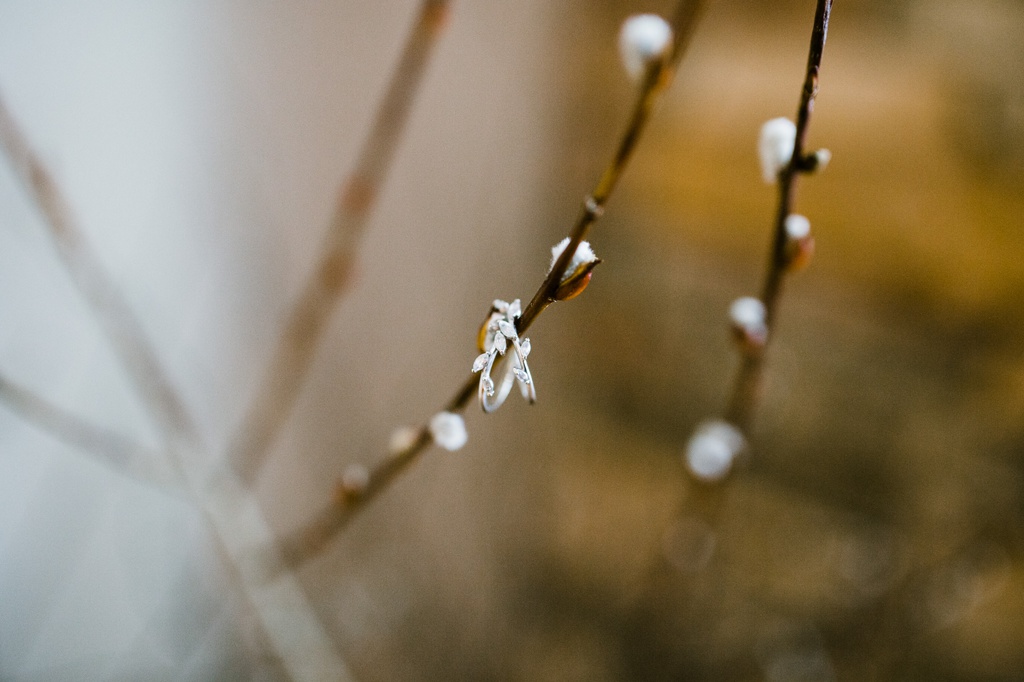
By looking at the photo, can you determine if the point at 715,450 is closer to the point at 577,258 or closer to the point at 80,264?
the point at 577,258

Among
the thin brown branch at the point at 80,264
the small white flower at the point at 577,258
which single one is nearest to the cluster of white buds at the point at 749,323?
the small white flower at the point at 577,258

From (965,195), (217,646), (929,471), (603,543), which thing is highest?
(965,195)

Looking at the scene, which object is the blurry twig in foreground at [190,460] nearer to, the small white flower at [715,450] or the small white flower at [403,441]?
the small white flower at [403,441]

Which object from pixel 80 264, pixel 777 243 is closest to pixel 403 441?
pixel 777 243

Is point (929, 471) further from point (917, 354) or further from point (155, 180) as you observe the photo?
point (155, 180)

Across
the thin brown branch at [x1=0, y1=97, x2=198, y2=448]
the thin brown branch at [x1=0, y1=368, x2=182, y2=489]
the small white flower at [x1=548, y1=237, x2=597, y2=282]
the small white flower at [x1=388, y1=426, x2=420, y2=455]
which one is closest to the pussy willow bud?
the small white flower at [x1=548, y1=237, x2=597, y2=282]

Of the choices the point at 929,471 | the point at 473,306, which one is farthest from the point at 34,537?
the point at 929,471
